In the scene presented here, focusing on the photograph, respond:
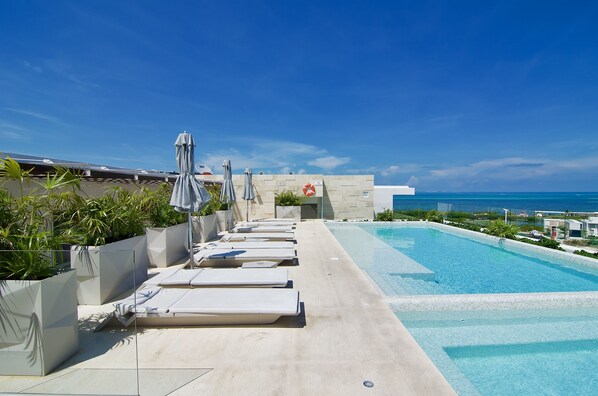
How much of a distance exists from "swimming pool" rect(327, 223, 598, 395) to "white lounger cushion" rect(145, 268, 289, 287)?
1735mm

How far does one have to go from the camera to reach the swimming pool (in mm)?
3049

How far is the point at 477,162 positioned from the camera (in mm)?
45844

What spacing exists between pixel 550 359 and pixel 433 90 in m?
23.9

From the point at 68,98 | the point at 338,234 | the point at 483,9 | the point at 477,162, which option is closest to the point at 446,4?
the point at 483,9

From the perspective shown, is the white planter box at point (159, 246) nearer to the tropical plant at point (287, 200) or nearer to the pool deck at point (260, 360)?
the pool deck at point (260, 360)

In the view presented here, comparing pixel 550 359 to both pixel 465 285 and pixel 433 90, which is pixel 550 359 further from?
pixel 433 90

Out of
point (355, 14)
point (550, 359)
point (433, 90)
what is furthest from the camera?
point (433, 90)

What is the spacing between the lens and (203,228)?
872 cm

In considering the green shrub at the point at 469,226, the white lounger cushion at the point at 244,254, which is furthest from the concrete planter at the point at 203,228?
the green shrub at the point at 469,226

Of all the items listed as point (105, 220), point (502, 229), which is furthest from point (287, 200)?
point (105, 220)

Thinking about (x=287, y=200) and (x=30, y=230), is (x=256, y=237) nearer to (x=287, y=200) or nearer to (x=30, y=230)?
(x=30, y=230)

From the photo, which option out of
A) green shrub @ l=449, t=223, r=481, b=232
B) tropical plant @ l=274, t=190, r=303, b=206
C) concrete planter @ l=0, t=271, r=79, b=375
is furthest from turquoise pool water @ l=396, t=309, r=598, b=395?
tropical plant @ l=274, t=190, r=303, b=206

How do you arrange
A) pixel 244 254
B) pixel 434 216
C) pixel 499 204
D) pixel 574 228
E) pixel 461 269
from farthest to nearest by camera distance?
pixel 499 204 < pixel 434 216 < pixel 574 228 < pixel 461 269 < pixel 244 254

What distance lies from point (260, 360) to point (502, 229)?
36.6 ft
